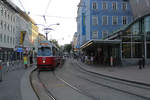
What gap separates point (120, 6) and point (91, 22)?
29.4 ft

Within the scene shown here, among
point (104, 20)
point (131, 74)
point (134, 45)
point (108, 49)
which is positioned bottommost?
point (131, 74)

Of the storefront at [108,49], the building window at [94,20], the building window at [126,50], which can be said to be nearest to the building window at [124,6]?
the building window at [94,20]

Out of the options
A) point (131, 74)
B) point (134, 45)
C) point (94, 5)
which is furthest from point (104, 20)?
point (131, 74)

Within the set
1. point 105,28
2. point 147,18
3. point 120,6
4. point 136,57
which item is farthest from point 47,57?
point 120,6

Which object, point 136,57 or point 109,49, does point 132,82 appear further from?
point 109,49

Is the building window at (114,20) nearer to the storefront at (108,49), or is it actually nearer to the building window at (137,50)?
the storefront at (108,49)

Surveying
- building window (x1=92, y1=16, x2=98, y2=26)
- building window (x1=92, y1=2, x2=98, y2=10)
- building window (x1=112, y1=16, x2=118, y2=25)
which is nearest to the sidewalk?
building window (x1=92, y1=16, x2=98, y2=26)

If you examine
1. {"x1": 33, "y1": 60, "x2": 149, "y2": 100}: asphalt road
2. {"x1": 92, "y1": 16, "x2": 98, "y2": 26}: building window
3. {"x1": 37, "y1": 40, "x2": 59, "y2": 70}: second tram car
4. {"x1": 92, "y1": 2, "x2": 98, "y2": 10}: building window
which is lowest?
{"x1": 33, "y1": 60, "x2": 149, "y2": 100}: asphalt road

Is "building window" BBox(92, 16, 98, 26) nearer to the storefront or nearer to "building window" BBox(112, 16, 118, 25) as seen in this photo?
"building window" BBox(112, 16, 118, 25)

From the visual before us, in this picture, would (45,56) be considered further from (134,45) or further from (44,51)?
(134,45)

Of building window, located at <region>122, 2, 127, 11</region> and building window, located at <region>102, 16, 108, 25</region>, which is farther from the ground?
building window, located at <region>122, 2, 127, 11</region>

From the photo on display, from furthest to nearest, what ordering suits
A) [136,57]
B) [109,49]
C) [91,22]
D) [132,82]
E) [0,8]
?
[91,22] < [0,8] < [109,49] < [136,57] < [132,82]

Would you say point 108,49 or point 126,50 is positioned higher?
point 108,49

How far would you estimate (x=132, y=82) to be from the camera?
11938mm
